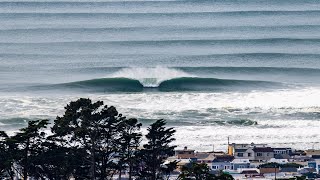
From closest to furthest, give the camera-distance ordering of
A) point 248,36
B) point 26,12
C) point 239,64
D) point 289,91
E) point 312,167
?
1. point 312,167
2. point 289,91
3. point 239,64
4. point 248,36
5. point 26,12

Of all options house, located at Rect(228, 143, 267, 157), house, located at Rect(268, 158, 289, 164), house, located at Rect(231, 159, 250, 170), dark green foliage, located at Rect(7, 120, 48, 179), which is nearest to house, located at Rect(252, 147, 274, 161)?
house, located at Rect(268, 158, 289, 164)

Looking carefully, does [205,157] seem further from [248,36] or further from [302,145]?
[248,36]

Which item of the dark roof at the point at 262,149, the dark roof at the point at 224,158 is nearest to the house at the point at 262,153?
the dark roof at the point at 262,149

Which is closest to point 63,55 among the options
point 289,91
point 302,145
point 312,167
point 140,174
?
point 289,91

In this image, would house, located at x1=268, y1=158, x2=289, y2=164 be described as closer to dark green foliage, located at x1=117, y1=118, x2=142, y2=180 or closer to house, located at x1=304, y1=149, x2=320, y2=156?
house, located at x1=304, y1=149, x2=320, y2=156

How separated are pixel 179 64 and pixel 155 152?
4399 cm

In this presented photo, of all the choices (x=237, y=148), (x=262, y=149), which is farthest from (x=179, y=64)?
(x=262, y=149)

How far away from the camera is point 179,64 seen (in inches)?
3573

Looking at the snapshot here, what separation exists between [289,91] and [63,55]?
19999mm

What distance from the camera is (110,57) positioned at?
93.4 meters

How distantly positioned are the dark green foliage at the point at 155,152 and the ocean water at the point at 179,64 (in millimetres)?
17486

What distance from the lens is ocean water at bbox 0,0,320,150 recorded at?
70812 millimetres

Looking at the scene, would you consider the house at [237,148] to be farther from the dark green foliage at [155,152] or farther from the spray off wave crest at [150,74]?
the spray off wave crest at [150,74]

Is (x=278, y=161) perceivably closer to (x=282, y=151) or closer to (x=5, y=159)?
(x=282, y=151)
